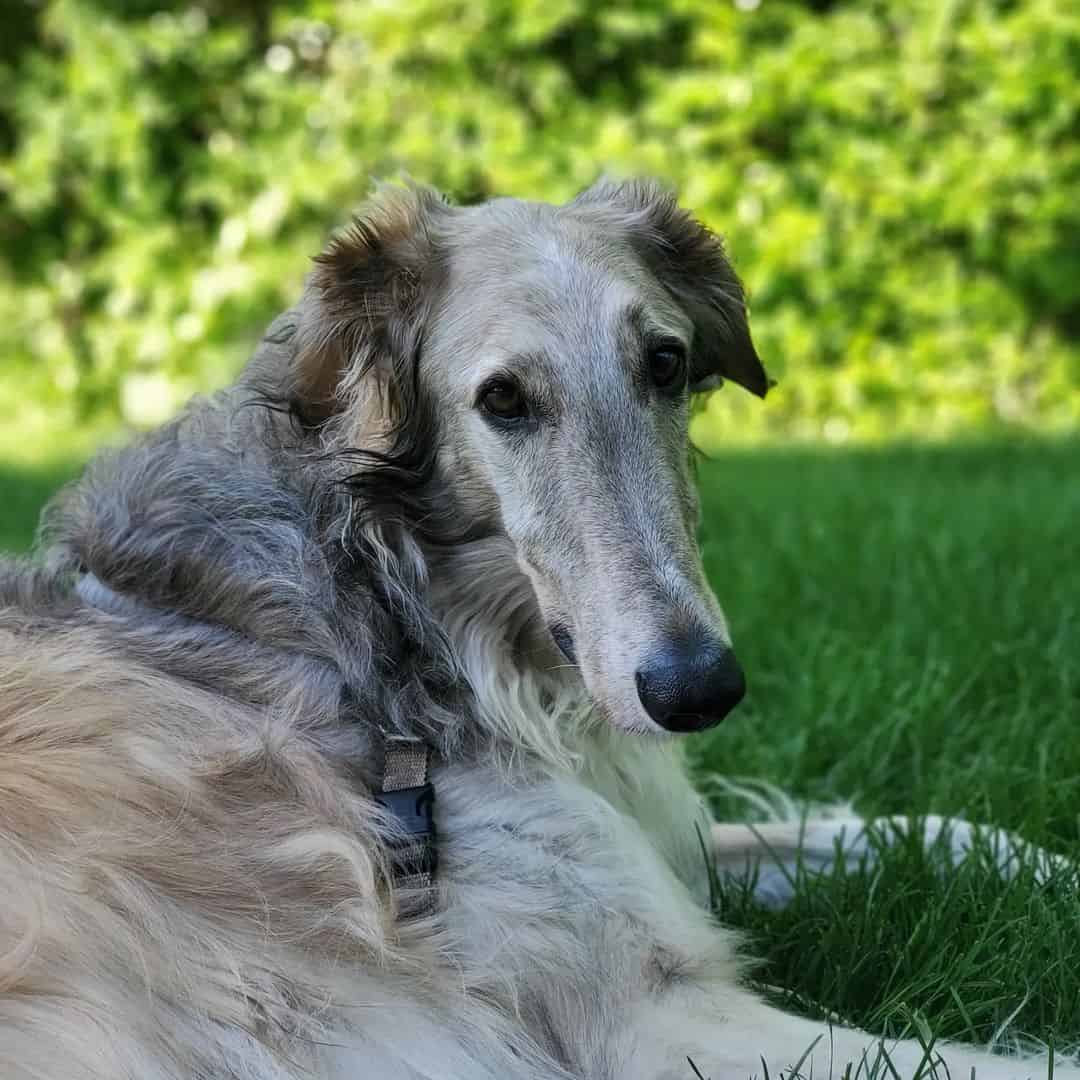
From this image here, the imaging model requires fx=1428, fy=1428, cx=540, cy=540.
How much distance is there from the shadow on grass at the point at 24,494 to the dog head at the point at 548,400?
3.48 meters

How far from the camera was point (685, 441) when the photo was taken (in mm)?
2656

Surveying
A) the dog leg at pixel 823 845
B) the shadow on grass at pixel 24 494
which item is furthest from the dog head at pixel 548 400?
the shadow on grass at pixel 24 494

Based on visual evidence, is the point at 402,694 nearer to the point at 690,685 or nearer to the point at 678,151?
the point at 690,685

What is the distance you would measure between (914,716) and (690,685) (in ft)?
5.39

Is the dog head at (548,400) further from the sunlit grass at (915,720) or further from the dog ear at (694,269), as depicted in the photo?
the sunlit grass at (915,720)

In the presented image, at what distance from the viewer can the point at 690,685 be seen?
219cm

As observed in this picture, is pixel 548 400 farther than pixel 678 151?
No

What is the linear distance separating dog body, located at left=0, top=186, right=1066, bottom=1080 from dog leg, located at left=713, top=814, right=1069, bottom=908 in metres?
→ 0.10

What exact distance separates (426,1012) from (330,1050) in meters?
0.17

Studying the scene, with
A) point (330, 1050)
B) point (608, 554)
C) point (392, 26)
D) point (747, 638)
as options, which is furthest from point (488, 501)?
point (392, 26)

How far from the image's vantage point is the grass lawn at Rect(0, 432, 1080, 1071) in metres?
2.46

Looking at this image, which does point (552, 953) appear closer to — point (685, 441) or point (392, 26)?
point (685, 441)

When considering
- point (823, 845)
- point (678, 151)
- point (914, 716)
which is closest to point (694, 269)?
point (823, 845)

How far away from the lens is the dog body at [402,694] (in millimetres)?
2137
